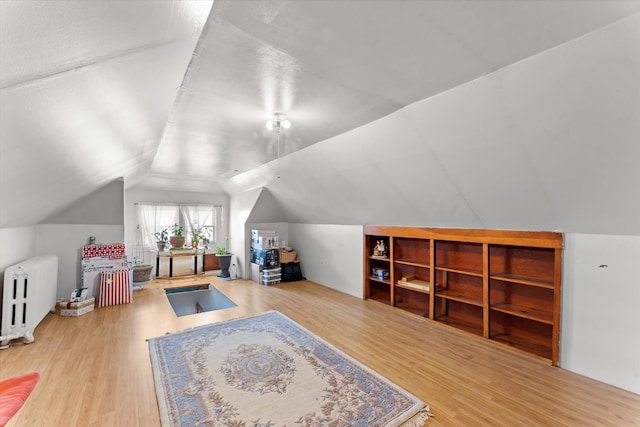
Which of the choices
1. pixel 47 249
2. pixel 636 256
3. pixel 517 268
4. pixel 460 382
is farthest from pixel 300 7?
pixel 47 249

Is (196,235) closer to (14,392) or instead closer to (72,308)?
(72,308)

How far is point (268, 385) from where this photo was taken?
8.37 ft

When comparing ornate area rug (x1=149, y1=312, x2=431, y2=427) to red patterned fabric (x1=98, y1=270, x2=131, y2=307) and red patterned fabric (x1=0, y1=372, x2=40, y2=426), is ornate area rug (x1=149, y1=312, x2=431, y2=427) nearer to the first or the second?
red patterned fabric (x1=0, y1=372, x2=40, y2=426)

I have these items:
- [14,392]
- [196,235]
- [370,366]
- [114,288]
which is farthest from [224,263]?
[370,366]

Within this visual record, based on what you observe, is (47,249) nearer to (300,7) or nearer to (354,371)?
(354,371)

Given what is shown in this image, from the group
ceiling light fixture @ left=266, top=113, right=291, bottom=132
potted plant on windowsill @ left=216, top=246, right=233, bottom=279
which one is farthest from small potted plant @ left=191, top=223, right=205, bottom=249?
ceiling light fixture @ left=266, top=113, right=291, bottom=132

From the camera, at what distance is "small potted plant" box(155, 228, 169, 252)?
23.2 ft

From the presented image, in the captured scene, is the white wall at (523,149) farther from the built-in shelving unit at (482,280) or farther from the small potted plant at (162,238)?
the small potted plant at (162,238)

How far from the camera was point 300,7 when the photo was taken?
56.1 inches

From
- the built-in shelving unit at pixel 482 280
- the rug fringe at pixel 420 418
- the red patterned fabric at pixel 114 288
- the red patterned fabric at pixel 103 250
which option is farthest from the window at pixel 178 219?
the rug fringe at pixel 420 418

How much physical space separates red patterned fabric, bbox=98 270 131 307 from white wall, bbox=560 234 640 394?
20.2ft

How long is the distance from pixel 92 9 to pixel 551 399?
12.5ft

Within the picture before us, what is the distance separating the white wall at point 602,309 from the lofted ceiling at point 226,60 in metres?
2.02

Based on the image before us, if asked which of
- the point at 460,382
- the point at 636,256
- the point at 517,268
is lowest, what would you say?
the point at 460,382
